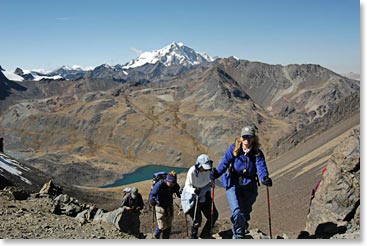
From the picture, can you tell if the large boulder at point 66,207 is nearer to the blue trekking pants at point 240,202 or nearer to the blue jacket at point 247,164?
Answer: the blue trekking pants at point 240,202

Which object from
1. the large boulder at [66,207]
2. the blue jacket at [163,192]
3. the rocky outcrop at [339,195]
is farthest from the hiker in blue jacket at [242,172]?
the large boulder at [66,207]

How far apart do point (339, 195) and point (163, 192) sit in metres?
5.10

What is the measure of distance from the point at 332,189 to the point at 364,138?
4696 millimetres

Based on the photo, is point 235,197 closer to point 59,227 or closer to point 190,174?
point 190,174

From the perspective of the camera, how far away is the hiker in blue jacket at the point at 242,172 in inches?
316

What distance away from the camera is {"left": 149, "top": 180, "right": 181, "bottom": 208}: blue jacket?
1044 cm

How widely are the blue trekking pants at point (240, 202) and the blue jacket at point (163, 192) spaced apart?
2.55 metres

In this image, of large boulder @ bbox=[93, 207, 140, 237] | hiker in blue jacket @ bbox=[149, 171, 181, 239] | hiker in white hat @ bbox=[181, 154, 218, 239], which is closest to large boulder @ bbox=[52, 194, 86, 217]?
large boulder @ bbox=[93, 207, 140, 237]

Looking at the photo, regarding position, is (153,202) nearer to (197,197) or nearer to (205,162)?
(197,197)

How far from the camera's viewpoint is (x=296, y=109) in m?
184

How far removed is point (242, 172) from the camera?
8086mm

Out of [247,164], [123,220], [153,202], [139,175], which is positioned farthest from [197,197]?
[139,175]

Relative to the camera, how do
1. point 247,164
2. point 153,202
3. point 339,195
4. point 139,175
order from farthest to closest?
point 139,175 < point 339,195 < point 153,202 < point 247,164

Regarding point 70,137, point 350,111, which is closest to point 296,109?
point 70,137
